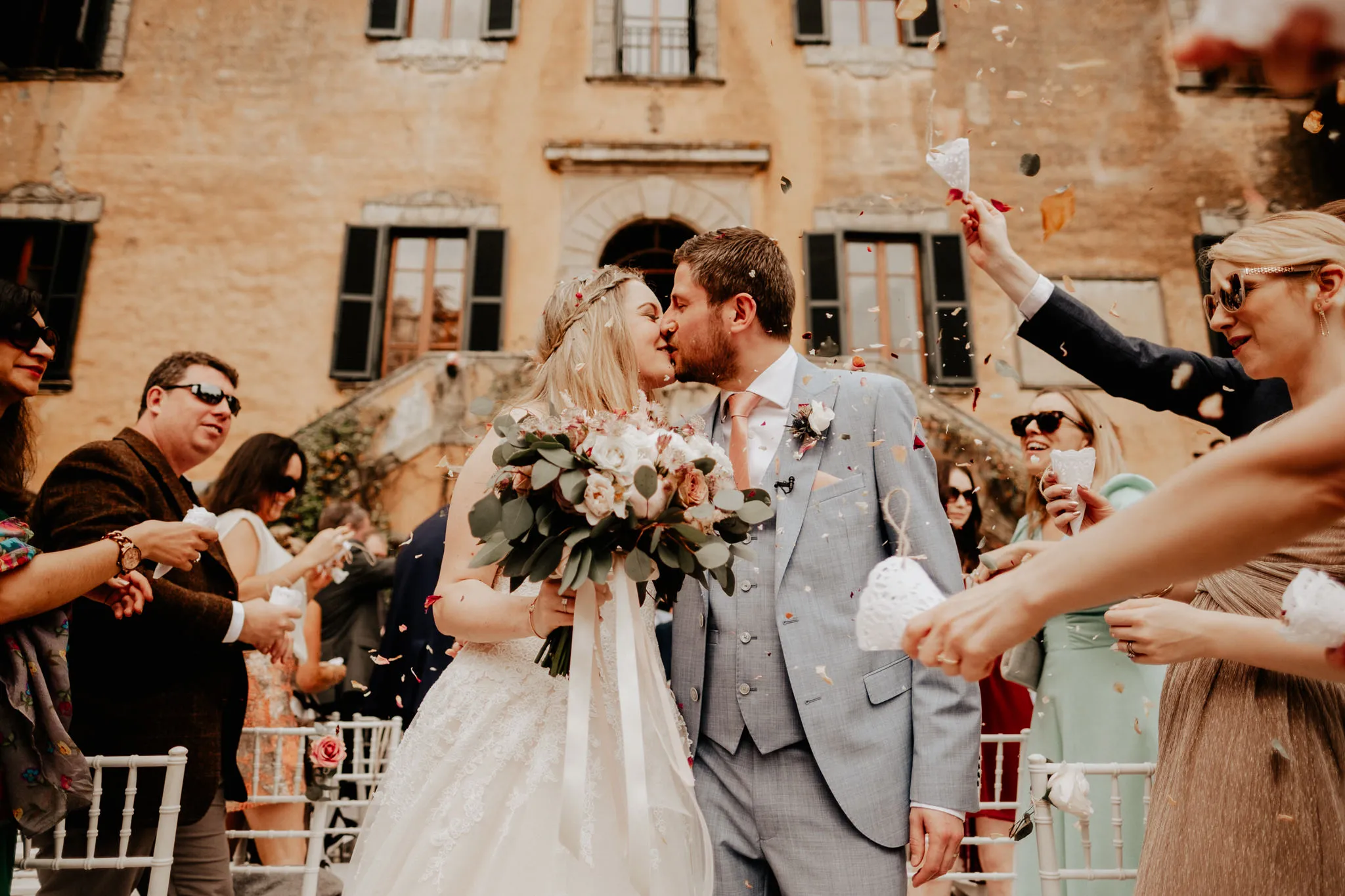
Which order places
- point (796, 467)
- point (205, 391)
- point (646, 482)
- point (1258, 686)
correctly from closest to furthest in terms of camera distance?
point (1258, 686), point (646, 482), point (796, 467), point (205, 391)

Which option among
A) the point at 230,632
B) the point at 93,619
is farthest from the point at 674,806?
the point at 93,619

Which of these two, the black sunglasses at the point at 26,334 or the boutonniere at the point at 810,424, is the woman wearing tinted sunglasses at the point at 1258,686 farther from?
the black sunglasses at the point at 26,334

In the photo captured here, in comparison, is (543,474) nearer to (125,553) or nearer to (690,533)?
(690,533)

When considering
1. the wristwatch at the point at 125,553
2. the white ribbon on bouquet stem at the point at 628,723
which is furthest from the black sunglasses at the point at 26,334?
the white ribbon on bouquet stem at the point at 628,723

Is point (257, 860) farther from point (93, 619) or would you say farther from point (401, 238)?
point (401, 238)

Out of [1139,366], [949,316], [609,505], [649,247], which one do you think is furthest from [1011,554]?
[649,247]

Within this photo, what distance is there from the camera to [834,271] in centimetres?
1078

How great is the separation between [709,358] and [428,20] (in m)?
10.6

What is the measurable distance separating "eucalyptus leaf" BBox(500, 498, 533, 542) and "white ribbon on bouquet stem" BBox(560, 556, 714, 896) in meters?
0.17

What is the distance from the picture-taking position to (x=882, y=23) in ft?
37.9

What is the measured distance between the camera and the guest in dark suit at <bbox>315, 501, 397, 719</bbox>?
5.43 meters

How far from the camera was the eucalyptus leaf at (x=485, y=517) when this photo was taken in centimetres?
182

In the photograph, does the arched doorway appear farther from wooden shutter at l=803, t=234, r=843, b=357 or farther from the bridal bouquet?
the bridal bouquet

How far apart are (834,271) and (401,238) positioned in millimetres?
5004
